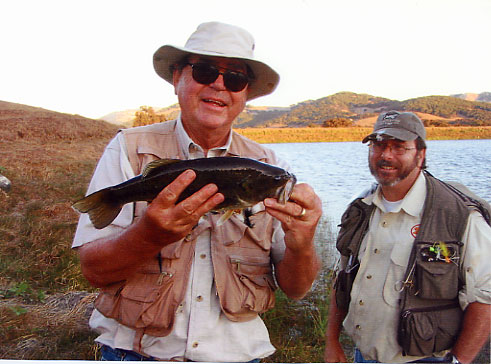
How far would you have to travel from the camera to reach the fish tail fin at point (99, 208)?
61.6 inches

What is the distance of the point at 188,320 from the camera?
178 cm

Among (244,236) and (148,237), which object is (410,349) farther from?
(148,237)

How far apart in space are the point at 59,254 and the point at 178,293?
2572mm

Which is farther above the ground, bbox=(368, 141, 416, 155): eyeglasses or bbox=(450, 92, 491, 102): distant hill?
bbox=(450, 92, 491, 102): distant hill

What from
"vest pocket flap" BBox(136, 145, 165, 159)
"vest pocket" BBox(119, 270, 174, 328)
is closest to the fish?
"vest pocket flap" BBox(136, 145, 165, 159)

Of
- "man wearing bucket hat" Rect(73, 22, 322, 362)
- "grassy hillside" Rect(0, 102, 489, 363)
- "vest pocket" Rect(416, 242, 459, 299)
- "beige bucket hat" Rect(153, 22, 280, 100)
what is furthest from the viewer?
"grassy hillside" Rect(0, 102, 489, 363)

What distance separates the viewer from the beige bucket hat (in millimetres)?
1811

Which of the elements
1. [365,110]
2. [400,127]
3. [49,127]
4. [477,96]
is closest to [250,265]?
[400,127]

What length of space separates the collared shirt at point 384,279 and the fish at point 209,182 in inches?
39.1

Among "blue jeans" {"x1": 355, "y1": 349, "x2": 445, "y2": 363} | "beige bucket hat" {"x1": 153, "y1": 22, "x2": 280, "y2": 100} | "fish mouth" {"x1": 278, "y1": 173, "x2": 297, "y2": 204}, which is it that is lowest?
"blue jeans" {"x1": 355, "y1": 349, "x2": 445, "y2": 363}

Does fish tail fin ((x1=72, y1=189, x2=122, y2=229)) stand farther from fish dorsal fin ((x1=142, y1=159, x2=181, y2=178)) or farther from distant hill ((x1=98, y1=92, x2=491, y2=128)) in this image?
distant hill ((x1=98, y1=92, x2=491, y2=128))

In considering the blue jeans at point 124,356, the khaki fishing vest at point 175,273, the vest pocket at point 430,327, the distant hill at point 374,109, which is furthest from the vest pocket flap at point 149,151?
the vest pocket at point 430,327

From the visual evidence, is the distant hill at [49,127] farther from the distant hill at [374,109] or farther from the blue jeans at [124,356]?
the blue jeans at [124,356]

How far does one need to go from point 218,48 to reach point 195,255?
106 cm
